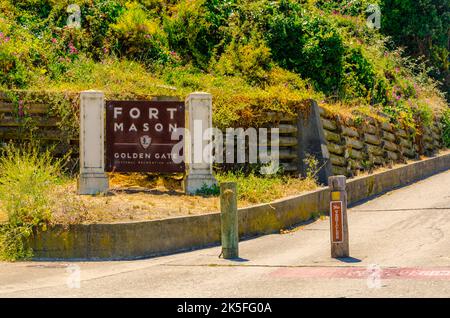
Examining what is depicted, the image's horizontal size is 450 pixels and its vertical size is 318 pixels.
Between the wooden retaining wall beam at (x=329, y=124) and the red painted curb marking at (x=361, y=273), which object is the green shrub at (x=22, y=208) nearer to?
the red painted curb marking at (x=361, y=273)

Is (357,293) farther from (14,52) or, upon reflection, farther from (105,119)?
(14,52)

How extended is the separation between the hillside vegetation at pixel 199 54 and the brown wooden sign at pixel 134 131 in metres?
2.57

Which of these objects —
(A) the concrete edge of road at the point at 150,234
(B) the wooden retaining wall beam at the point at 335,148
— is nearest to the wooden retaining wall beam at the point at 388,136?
(B) the wooden retaining wall beam at the point at 335,148

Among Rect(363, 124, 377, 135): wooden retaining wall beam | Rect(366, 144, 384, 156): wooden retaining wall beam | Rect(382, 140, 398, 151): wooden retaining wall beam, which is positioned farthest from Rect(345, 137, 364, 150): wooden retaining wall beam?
Rect(382, 140, 398, 151): wooden retaining wall beam

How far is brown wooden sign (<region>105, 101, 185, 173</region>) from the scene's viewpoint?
1622 centimetres

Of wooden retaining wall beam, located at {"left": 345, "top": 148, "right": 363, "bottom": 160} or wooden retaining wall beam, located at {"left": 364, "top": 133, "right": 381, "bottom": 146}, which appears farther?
wooden retaining wall beam, located at {"left": 364, "top": 133, "right": 381, "bottom": 146}

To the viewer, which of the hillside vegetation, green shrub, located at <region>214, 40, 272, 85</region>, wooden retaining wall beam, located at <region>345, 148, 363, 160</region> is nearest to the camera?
the hillside vegetation

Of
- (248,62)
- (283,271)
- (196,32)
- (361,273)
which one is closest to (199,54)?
(196,32)

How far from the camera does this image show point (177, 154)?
16.3 meters

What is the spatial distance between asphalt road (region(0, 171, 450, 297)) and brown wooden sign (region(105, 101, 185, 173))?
2.84m

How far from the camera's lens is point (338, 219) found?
483 inches

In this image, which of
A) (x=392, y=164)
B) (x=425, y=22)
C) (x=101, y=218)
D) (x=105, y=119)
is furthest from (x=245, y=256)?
(x=425, y=22)

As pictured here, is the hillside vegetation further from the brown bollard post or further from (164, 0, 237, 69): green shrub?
the brown bollard post

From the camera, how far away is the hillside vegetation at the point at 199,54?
1983 centimetres
